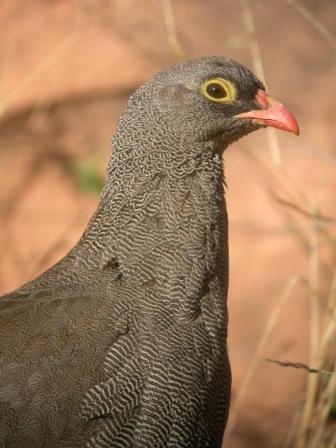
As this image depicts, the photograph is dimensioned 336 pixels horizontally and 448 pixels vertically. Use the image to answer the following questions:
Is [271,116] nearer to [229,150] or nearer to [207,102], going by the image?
[207,102]

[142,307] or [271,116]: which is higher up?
[271,116]

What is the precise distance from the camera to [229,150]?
5781mm

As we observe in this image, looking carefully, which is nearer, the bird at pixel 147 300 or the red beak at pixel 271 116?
the bird at pixel 147 300

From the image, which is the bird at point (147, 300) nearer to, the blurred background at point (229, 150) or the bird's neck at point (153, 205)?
the bird's neck at point (153, 205)

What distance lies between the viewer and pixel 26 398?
3.06 m

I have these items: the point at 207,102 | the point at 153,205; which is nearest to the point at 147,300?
the point at 153,205

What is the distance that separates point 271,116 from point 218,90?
0.22 meters

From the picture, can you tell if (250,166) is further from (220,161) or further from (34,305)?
(34,305)

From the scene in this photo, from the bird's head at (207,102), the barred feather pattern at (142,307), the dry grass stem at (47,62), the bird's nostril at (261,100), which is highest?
the dry grass stem at (47,62)

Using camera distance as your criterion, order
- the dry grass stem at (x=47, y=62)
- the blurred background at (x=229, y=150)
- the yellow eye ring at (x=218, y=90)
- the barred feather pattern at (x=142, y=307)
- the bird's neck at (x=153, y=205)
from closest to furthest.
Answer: the barred feather pattern at (x=142, y=307)
the bird's neck at (x=153, y=205)
the yellow eye ring at (x=218, y=90)
the blurred background at (x=229, y=150)
the dry grass stem at (x=47, y=62)

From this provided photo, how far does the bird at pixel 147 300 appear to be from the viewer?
3.09 meters

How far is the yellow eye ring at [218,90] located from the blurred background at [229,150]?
146 centimetres

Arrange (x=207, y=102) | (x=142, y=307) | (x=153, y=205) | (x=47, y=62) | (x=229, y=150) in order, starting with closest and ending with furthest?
(x=142, y=307) < (x=153, y=205) < (x=207, y=102) < (x=229, y=150) < (x=47, y=62)

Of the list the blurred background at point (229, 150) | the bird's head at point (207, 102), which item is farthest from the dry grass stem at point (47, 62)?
the bird's head at point (207, 102)
